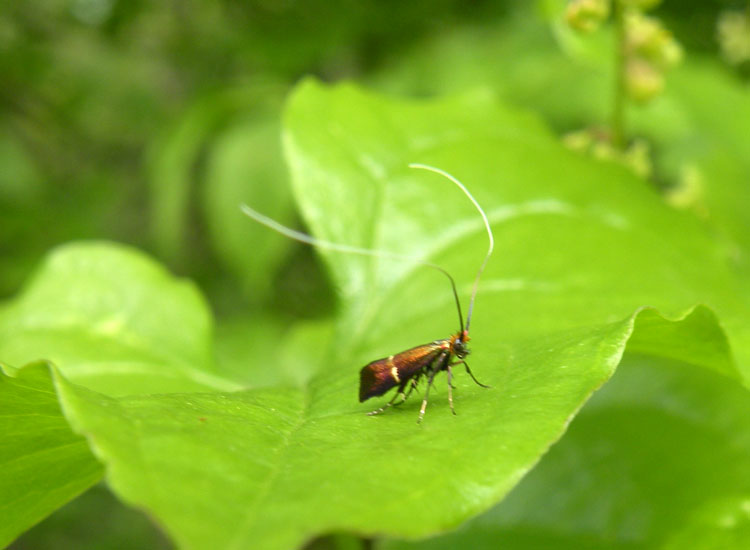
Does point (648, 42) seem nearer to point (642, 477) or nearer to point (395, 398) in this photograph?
point (642, 477)

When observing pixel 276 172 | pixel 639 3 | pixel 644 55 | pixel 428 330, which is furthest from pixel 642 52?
pixel 276 172

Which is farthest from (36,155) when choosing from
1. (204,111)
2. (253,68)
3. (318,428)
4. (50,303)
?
(318,428)

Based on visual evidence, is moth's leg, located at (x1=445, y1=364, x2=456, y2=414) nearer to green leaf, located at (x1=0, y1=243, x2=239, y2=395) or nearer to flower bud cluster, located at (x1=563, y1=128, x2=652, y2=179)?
green leaf, located at (x1=0, y1=243, x2=239, y2=395)

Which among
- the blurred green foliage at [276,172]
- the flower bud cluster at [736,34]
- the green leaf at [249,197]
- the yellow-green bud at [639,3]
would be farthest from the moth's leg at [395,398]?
the flower bud cluster at [736,34]

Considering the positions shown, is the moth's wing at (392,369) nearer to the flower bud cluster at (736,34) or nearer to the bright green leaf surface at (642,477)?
the bright green leaf surface at (642,477)

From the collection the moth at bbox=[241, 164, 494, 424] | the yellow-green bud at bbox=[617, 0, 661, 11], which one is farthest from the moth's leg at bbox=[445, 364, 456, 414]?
the yellow-green bud at bbox=[617, 0, 661, 11]

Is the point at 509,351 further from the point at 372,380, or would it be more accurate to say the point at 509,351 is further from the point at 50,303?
the point at 50,303
